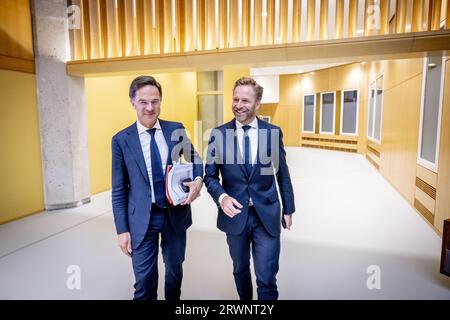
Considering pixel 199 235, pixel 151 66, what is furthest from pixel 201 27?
pixel 199 235

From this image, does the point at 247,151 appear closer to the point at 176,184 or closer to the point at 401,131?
the point at 176,184

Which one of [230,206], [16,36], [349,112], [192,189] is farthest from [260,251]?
[349,112]

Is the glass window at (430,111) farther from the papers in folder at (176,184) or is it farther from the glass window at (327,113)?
the glass window at (327,113)

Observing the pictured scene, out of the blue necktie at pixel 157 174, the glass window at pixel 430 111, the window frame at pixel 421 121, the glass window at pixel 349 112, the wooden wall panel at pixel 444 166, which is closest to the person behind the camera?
the blue necktie at pixel 157 174

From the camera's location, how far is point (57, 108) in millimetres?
5172

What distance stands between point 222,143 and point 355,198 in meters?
4.83

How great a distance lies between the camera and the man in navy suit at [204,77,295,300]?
6.74 ft

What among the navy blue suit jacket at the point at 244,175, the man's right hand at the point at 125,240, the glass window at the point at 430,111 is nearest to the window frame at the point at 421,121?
the glass window at the point at 430,111

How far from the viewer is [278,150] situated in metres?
2.16

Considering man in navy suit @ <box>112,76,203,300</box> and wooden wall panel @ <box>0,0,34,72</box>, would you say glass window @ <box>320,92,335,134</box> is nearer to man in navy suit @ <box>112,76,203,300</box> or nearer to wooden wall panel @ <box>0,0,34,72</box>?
wooden wall panel @ <box>0,0,34,72</box>

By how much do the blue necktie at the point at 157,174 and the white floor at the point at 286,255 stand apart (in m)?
1.19

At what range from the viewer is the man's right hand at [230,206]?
1897 millimetres

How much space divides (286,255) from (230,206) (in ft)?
6.62

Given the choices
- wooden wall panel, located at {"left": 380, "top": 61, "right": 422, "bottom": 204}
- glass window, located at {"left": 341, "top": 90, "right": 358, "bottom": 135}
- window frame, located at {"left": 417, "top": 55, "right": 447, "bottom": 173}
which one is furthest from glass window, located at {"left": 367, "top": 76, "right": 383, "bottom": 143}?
window frame, located at {"left": 417, "top": 55, "right": 447, "bottom": 173}
